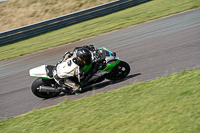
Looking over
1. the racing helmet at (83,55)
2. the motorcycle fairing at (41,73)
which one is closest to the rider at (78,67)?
the racing helmet at (83,55)

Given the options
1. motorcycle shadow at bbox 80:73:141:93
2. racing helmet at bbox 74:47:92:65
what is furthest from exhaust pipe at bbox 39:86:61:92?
racing helmet at bbox 74:47:92:65

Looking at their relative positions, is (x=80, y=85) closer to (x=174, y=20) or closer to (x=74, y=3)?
(x=174, y=20)

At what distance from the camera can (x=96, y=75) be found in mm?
7816

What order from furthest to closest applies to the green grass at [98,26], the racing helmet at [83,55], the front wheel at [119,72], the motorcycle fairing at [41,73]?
the green grass at [98,26] → the front wheel at [119,72] → the motorcycle fairing at [41,73] → the racing helmet at [83,55]

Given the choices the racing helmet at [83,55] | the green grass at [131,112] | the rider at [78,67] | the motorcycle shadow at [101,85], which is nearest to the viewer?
the green grass at [131,112]

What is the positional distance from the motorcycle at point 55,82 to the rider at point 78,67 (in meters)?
0.16

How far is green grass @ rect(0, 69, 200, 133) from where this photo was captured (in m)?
4.95

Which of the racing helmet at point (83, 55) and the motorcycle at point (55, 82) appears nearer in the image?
the racing helmet at point (83, 55)

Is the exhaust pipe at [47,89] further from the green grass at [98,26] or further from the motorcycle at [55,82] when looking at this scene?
the green grass at [98,26]

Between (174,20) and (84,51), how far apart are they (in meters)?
8.46

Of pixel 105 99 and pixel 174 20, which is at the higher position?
pixel 174 20

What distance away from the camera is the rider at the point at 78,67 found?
7.29m

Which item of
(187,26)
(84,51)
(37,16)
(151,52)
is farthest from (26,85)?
(37,16)

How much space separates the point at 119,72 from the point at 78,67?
148 cm
